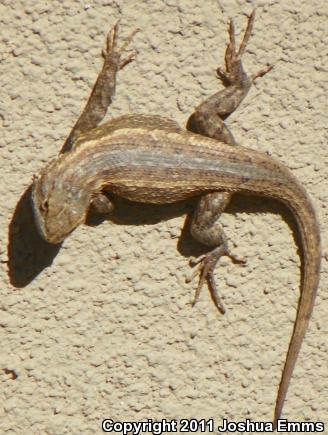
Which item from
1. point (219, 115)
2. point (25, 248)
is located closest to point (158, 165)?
point (219, 115)

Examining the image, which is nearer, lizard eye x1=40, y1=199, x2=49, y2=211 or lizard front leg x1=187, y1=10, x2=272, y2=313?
lizard eye x1=40, y1=199, x2=49, y2=211

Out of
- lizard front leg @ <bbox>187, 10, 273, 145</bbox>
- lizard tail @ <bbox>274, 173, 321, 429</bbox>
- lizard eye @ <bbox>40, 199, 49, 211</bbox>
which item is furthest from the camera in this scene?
lizard tail @ <bbox>274, 173, 321, 429</bbox>

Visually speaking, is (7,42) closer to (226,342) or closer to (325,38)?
(325,38)

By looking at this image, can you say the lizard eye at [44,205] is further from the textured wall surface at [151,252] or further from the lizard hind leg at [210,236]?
the lizard hind leg at [210,236]

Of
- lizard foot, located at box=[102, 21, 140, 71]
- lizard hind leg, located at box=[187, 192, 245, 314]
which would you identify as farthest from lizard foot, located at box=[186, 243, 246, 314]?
lizard foot, located at box=[102, 21, 140, 71]

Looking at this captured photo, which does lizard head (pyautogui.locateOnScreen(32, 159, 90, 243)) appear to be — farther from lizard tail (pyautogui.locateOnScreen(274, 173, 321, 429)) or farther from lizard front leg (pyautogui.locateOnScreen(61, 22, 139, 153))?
lizard tail (pyautogui.locateOnScreen(274, 173, 321, 429))

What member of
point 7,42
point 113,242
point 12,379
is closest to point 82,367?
point 12,379

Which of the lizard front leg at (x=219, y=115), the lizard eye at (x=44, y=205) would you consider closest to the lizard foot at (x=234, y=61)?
the lizard front leg at (x=219, y=115)

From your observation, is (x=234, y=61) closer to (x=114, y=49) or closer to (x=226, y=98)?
(x=226, y=98)
